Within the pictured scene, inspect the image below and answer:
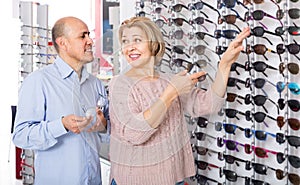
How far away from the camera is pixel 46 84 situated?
1.35 metres

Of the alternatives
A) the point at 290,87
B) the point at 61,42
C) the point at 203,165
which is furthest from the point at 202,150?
the point at 61,42

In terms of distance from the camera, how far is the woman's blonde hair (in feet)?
3.40

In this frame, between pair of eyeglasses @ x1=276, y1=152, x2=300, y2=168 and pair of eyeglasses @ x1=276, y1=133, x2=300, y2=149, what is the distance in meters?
0.03

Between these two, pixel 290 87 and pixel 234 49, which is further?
pixel 290 87

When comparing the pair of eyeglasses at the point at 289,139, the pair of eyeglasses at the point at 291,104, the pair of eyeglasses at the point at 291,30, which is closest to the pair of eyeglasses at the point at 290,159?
the pair of eyeglasses at the point at 289,139

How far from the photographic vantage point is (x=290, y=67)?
1.29 m

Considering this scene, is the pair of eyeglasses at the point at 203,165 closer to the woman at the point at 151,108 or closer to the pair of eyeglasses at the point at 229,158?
the pair of eyeglasses at the point at 229,158

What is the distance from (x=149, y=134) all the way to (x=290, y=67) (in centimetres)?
51

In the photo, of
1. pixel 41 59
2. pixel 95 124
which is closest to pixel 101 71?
pixel 95 124

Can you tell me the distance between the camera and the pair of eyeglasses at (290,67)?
127 centimetres

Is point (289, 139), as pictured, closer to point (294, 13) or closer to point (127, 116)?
point (294, 13)

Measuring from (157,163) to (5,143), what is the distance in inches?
73.9

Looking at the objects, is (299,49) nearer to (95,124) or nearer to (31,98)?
(95,124)

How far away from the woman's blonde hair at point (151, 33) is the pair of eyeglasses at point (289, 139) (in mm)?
499
